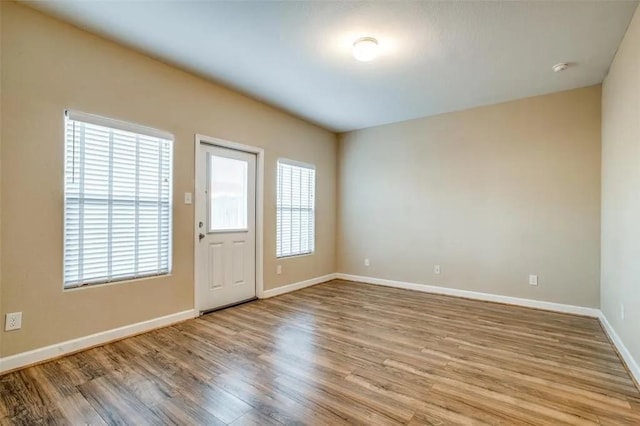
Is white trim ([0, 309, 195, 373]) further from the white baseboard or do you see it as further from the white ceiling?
the white ceiling

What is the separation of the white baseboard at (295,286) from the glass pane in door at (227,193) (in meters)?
1.01

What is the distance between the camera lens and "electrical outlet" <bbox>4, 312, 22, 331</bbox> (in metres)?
2.31

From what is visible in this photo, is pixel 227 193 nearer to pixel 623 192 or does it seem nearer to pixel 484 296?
pixel 484 296

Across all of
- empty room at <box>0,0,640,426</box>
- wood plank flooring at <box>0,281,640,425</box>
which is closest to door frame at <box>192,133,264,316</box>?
empty room at <box>0,0,640,426</box>

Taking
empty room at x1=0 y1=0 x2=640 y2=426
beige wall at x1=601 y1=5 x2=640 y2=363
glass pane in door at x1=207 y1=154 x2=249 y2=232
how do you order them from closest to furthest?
empty room at x1=0 y1=0 x2=640 y2=426 → beige wall at x1=601 y1=5 x2=640 y2=363 → glass pane in door at x1=207 y1=154 x2=249 y2=232

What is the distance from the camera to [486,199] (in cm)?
438

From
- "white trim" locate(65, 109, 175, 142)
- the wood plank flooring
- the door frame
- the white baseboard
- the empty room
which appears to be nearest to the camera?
the wood plank flooring

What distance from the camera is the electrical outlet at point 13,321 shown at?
2307mm

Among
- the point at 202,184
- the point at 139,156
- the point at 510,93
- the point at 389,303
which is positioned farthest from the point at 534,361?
the point at 139,156

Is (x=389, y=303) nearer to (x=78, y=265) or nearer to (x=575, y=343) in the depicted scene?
(x=575, y=343)

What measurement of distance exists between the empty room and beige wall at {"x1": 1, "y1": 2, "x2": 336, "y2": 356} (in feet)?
0.05

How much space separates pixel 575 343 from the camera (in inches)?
113

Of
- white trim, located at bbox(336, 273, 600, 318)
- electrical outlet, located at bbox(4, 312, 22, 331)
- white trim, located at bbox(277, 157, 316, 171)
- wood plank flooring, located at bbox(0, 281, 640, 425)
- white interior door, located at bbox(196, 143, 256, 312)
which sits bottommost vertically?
wood plank flooring, located at bbox(0, 281, 640, 425)

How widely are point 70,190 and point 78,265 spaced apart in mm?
636
